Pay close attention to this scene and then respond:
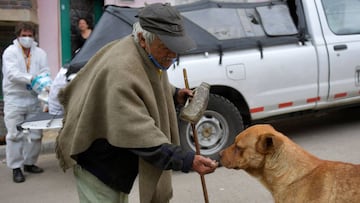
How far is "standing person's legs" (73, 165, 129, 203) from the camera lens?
8.64 ft

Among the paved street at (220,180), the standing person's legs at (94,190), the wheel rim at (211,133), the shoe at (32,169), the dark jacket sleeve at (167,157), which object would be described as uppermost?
the dark jacket sleeve at (167,157)

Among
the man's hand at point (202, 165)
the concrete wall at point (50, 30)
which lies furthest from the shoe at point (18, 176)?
the man's hand at point (202, 165)

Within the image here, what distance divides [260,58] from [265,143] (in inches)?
121

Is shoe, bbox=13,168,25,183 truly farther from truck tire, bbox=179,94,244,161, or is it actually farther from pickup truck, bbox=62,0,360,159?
truck tire, bbox=179,94,244,161

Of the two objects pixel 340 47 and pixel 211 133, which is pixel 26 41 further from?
pixel 340 47

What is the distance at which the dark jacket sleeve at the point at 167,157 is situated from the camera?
7.56 feet

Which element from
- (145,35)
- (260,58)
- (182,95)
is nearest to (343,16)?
(260,58)

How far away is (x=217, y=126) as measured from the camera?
18.1 ft

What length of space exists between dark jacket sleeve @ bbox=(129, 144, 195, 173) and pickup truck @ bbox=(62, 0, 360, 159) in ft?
9.52

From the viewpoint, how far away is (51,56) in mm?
8977

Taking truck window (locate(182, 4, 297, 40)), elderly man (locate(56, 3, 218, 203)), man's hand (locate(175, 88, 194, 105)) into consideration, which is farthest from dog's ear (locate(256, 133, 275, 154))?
truck window (locate(182, 4, 297, 40))

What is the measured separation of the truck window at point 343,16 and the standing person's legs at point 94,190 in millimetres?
4538

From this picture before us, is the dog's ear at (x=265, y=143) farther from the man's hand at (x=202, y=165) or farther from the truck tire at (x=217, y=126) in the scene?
the truck tire at (x=217, y=126)

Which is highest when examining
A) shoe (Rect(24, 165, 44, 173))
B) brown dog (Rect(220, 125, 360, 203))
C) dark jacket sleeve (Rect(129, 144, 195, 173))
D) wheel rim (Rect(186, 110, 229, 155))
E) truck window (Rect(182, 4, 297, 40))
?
truck window (Rect(182, 4, 297, 40))
